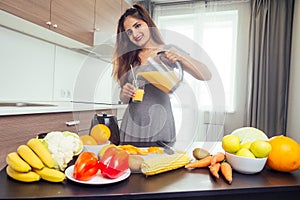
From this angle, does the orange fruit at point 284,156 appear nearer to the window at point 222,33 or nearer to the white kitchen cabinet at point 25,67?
the white kitchen cabinet at point 25,67

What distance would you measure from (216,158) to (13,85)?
Answer: 1668mm

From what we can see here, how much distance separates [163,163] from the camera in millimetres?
621

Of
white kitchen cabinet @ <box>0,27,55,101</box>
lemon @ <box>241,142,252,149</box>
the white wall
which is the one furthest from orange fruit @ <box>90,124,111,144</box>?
the white wall

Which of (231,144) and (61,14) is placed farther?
(61,14)

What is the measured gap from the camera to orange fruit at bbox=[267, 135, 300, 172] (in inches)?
25.0

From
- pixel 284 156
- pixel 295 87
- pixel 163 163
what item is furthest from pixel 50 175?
pixel 295 87

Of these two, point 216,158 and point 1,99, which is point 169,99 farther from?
point 1,99

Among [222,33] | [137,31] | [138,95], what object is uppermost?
[222,33]

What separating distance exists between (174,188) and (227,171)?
0.58 ft

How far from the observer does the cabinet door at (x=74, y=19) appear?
5.70 feet

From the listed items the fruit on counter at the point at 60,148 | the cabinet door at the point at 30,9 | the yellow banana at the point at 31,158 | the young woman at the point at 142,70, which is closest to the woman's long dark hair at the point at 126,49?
the young woman at the point at 142,70

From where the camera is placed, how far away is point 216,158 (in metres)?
0.68

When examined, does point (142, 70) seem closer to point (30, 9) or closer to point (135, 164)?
point (135, 164)

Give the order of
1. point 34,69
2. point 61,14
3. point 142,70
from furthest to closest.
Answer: point 34,69 < point 61,14 < point 142,70
